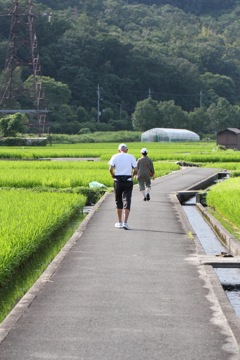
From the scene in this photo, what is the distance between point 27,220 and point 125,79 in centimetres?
10066

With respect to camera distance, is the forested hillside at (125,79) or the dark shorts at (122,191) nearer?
the dark shorts at (122,191)

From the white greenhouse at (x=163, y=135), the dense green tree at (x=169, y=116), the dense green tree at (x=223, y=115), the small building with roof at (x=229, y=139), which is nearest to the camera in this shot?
Result: the small building with roof at (x=229, y=139)

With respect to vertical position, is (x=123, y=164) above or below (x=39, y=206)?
above

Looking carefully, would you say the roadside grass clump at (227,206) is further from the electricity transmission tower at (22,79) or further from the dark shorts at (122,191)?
the electricity transmission tower at (22,79)

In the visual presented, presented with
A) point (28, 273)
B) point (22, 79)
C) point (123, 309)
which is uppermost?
point (22, 79)

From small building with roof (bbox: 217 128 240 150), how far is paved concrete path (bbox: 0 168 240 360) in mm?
61052

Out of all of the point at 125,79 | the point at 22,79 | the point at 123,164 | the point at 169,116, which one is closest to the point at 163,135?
the point at 169,116

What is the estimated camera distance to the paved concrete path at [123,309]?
5.80 meters

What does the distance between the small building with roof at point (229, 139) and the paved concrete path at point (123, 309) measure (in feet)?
200

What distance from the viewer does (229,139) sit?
72438 mm

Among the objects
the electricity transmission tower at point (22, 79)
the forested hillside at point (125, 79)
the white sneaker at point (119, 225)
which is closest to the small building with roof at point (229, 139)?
the electricity transmission tower at point (22, 79)

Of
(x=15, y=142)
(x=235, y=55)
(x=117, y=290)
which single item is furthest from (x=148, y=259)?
(x=235, y=55)

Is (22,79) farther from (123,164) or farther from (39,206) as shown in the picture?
(123,164)

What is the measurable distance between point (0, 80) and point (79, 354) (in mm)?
88236
